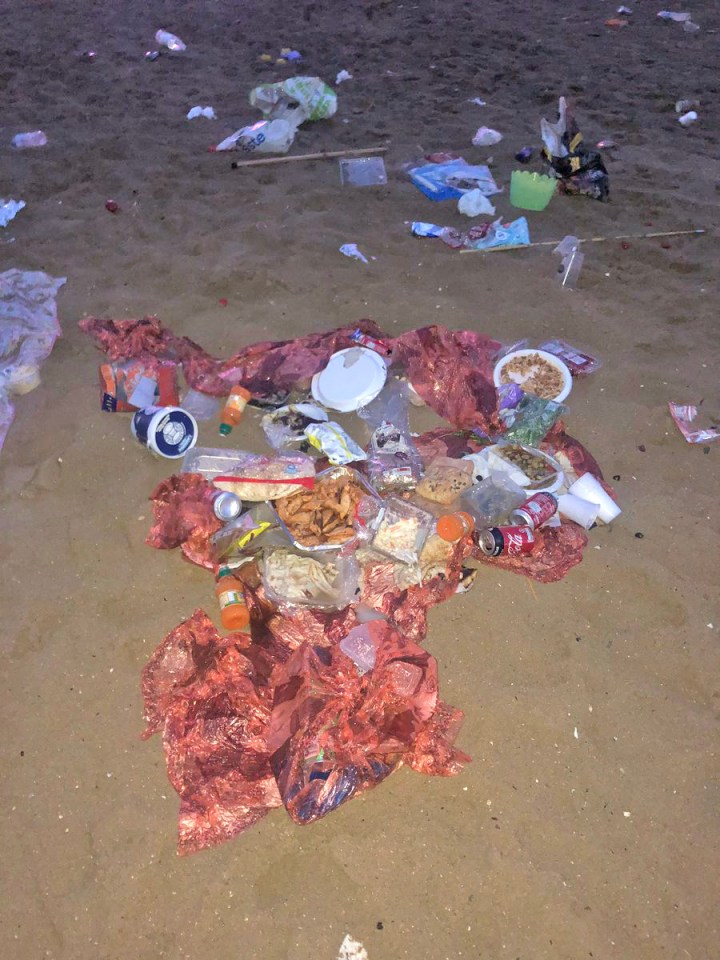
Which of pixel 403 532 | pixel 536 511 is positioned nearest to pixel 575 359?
pixel 536 511

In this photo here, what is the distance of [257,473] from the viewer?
104 inches

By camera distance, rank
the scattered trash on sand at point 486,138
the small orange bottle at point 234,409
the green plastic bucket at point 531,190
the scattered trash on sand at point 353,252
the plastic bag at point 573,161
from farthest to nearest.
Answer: the scattered trash on sand at point 486,138, the plastic bag at point 573,161, the green plastic bucket at point 531,190, the scattered trash on sand at point 353,252, the small orange bottle at point 234,409

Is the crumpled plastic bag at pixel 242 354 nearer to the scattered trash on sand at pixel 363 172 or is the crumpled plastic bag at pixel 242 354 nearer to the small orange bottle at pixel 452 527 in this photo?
the small orange bottle at pixel 452 527

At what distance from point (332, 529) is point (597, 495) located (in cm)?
111

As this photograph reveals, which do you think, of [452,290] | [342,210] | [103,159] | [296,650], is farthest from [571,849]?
[103,159]

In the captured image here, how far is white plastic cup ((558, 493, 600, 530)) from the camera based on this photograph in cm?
255

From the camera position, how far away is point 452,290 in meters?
3.69

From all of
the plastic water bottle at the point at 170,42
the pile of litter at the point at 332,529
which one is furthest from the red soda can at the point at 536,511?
the plastic water bottle at the point at 170,42

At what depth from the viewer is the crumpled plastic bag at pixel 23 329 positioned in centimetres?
320

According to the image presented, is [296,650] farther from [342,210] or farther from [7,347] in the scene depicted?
[342,210]

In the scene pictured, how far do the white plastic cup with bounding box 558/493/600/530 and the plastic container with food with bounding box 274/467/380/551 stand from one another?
76 cm

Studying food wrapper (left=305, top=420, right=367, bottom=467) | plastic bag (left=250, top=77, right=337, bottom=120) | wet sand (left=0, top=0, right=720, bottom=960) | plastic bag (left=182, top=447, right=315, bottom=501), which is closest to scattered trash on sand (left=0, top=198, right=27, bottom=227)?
wet sand (left=0, top=0, right=720, bottom=960)

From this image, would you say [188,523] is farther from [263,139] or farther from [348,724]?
[263,139]

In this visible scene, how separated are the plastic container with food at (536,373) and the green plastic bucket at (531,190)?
5.18 ft
